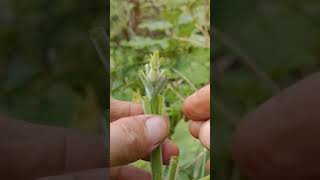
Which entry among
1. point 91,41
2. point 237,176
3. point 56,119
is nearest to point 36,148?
point 56,119

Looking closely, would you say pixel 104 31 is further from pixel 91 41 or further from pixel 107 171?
pixel 107 171

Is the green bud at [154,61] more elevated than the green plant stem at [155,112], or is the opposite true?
the green bud at [154,61]

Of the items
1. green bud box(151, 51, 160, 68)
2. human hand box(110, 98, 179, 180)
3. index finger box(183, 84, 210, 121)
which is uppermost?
green bud box(151, 51, 160, 68)

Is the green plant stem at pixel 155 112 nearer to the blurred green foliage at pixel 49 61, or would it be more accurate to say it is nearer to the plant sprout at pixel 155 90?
the plant sprout at pixel 155 90

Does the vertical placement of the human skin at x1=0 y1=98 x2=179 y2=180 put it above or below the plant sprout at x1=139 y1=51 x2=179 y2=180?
below

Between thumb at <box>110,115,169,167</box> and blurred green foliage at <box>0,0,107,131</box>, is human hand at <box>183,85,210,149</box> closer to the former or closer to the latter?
thumb at <box>110,115,169,167</box>

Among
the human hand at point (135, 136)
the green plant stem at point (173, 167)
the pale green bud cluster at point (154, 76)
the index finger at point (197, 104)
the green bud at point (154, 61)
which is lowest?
the green plant stem at point (173, 167)

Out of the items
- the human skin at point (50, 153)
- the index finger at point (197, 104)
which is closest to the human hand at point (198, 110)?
the index finger at point (197, 104)

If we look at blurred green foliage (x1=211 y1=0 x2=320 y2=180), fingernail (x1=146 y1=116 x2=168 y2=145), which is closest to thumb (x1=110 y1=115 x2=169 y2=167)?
fingernail (x1=146 y1=116 x2=168 y2=145)

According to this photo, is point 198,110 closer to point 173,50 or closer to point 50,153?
point 173,50
